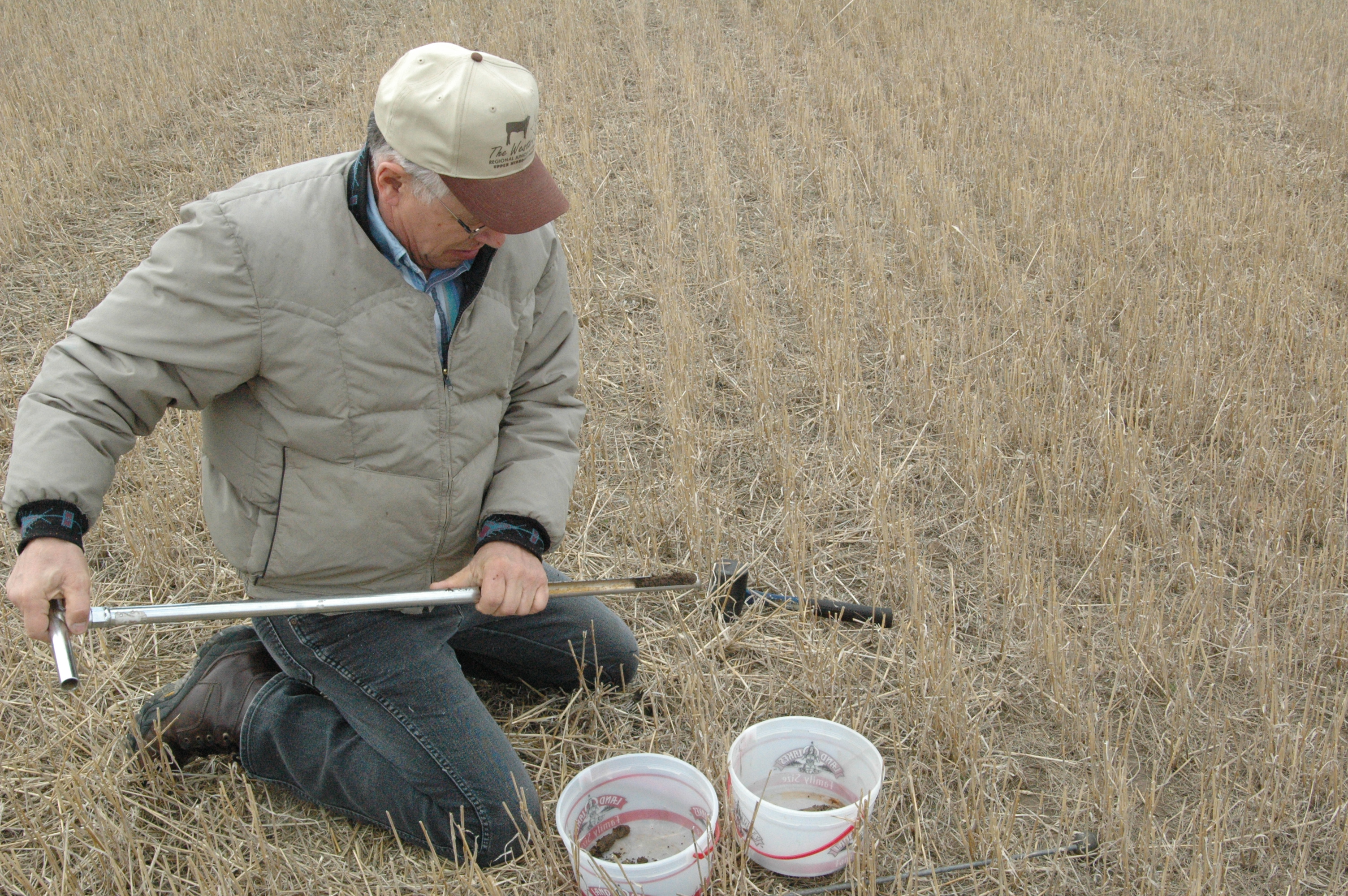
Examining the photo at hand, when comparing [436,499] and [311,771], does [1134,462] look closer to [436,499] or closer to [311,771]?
[436,499]

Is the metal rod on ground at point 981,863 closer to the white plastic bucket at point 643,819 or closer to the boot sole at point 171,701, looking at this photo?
the white plastic bucket at point 643,819

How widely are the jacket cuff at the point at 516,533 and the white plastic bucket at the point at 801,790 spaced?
55cm

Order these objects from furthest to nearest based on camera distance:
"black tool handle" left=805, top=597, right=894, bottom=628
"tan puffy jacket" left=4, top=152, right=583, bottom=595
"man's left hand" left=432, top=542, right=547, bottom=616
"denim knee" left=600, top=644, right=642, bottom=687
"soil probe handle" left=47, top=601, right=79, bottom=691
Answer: "black tool handle" left=805, top=597, right=894, bottom=628, "denim knee" left=600, top=644, right=642, bottom=687, "man's left hand" left=432, top=542, right=547, bottom=616, "tan puffy jacket" left=4, top=152, right=583, bottom=595, "soil probe handle" left=47, top=601, right=79, bottom=691

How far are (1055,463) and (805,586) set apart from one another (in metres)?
0.86

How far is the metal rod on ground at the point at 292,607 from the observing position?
5.35ft

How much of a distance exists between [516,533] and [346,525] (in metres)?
0.33

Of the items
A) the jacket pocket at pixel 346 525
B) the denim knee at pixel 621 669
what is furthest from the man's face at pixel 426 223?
the denim knee at pixel 621 669

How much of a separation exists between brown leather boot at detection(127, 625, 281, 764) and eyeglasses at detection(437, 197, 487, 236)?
107cm

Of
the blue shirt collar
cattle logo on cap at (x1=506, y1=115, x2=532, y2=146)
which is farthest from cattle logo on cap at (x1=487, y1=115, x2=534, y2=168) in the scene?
the blue shirt collar

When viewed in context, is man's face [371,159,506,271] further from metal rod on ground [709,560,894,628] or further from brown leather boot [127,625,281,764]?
metal rod on ground [709,560,894,628]

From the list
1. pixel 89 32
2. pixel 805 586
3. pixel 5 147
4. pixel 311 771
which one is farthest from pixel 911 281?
pixel 89 32

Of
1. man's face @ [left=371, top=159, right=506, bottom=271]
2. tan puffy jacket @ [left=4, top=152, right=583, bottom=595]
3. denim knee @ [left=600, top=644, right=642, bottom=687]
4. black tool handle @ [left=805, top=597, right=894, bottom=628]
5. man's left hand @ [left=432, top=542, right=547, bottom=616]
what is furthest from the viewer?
black tool handle @ [left=805, top=597, right=894, bottom=628]

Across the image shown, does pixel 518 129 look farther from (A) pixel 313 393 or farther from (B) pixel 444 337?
(A) pixel 313 393

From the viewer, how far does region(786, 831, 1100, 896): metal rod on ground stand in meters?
1.96
